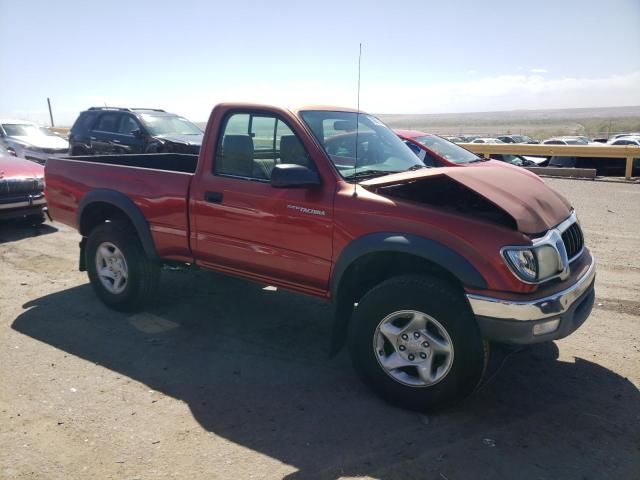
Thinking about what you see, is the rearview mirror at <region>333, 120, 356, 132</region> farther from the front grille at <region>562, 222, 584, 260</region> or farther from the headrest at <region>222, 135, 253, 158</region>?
the front grille at <region>562, 222, 584, 260</region>

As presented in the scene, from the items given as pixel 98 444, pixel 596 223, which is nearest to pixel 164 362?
pixel 98 444

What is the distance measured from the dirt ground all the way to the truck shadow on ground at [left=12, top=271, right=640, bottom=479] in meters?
0.01

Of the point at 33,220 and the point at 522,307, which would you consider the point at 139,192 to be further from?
the point at 33,220

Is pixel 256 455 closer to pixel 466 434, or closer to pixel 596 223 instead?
pixel 466 434

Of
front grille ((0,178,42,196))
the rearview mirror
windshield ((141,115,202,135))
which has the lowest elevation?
front grille ((0,178,42,196))

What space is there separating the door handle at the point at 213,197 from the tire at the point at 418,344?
4.86 feet

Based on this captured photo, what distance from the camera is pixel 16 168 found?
8.52 meters

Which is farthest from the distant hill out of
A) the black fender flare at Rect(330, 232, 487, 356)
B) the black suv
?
the black fender flare at Rect(330, 232, 487, 356)

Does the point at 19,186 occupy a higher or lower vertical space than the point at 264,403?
higher

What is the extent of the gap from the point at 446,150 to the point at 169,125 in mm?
6675

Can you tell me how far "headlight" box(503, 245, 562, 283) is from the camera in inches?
125

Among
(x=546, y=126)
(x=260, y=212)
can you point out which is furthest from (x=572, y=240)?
(x=546, y=126)

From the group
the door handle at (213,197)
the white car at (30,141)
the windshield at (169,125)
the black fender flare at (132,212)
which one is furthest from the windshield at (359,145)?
the white car at (30,141)

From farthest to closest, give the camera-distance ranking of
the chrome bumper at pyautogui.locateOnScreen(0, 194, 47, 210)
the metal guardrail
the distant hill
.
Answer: the distant hill < the metal guardrail < the chrome bumper at pyautogui.locateOnScreen(0, 194, 47, 210)
